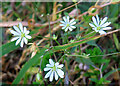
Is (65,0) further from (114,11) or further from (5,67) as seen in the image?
(5,67)

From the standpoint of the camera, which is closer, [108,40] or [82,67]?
[82,67]

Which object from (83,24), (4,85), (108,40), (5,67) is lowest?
(4,85)

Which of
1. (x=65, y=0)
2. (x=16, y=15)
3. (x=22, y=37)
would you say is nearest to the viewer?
(x=22, y=37)

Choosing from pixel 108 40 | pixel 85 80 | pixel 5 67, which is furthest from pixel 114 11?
pixel 5 67

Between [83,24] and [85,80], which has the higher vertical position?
[83,24]

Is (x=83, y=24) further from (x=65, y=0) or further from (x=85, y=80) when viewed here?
(x=85, y=80)

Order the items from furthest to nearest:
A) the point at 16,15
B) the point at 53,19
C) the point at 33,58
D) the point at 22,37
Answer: the point at 16,15 → the point at 53,19 → the point at 33,58 → the point at 22,37

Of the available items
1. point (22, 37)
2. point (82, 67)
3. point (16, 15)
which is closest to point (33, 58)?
point (22, 37)

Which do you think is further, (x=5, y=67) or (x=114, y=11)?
(x=5, y=67)

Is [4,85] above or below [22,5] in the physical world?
below
